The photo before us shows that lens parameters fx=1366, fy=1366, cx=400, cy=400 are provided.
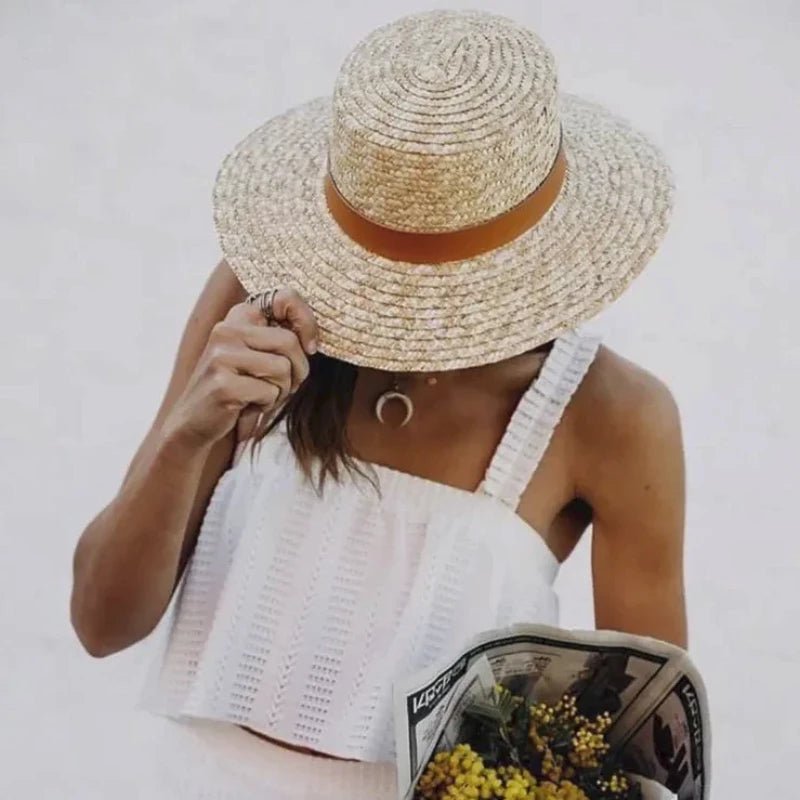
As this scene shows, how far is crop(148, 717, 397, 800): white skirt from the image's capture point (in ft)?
2.90

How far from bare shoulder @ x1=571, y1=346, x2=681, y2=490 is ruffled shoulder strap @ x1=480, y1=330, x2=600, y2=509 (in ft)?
0.05

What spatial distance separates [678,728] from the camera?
0.70 m

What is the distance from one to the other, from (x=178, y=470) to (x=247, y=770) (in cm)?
22

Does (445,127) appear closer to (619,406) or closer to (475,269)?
(475,269)

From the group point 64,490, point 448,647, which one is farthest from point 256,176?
point 64,490

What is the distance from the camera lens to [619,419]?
2.88ft

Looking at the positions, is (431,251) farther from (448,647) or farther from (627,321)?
(627,321)

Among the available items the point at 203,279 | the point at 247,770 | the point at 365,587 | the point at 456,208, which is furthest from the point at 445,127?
the point at 203,279

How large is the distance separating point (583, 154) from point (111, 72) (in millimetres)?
1675

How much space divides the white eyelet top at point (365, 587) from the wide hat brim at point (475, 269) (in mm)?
90

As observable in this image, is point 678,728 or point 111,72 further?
point 111,72

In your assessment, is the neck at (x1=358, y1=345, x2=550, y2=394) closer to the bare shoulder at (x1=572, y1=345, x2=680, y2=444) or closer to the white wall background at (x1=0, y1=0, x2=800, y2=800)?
the bare shoulder at (x1=572, y1=345, x2=680, y2=444)

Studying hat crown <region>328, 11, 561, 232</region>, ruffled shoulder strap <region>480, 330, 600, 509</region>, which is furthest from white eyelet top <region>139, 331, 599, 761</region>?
hat crown <region>328, 11, 561, 232</region>

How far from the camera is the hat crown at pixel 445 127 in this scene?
0.76 metres
